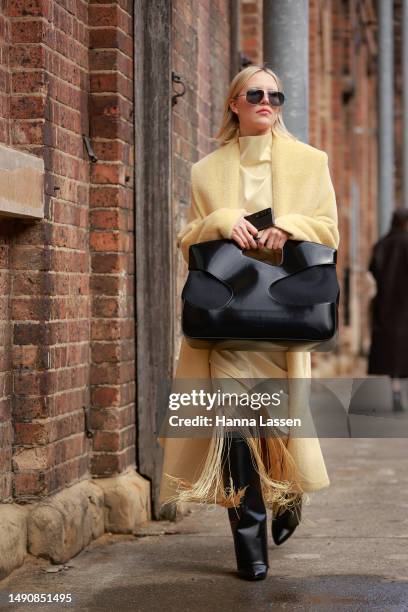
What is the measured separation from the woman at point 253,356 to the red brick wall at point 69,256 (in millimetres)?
631

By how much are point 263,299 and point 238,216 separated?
351 millimetres

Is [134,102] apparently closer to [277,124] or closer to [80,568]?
[277,124]

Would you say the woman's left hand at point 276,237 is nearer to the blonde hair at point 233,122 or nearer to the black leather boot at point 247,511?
the blonde hair at point 233,122

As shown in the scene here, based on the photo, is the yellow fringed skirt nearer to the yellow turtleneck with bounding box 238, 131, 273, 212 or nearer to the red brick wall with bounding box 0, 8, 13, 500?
the yellow turtleneck with bounding box 238, 131, 273, 212

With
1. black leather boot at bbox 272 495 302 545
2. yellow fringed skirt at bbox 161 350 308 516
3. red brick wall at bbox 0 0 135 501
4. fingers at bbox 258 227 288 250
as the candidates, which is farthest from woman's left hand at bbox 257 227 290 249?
black leather boot at bbox 272 495 302 545

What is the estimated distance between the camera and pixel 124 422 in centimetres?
668

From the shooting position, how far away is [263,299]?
513cm

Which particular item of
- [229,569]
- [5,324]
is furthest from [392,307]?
[5,324]

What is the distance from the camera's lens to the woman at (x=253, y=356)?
17.8 ft

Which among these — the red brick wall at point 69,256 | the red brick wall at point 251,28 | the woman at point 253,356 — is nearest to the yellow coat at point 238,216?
the woman at point 253,356

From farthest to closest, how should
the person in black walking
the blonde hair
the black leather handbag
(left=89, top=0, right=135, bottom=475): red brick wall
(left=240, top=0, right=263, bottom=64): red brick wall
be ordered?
the person in black walking < (left=240, top=0, right=263, bottom=64): red brick wall < (left=89, top=0, right=135, bottom=475): red brick wall < the blonde hair < the black leather handbag

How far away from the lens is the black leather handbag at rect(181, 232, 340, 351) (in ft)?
16.8

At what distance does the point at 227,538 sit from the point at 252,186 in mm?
1774

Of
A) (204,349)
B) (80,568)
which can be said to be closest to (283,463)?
(204,349)
